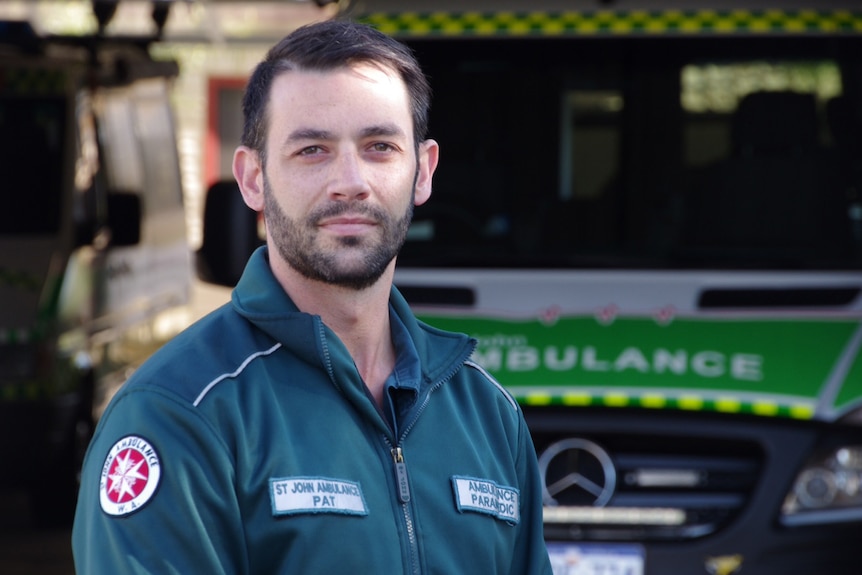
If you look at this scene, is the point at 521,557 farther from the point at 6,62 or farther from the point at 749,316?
the point at 6,62

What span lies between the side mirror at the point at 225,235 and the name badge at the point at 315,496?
2893 millimetres

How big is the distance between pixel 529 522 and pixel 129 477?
62 cm

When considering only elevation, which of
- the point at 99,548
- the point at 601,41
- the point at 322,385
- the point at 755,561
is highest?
the point at 601,41

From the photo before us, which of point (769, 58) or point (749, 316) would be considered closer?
point (749, 316)

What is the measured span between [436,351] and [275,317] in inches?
11.0

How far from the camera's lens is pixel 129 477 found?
1.75 meters

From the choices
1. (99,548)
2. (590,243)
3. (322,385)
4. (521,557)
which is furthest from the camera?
(590,243)

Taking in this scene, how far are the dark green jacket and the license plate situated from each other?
2074mm

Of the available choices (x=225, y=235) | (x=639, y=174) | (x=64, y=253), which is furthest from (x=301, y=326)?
(x=64, y=253)

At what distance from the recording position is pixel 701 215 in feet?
16.4

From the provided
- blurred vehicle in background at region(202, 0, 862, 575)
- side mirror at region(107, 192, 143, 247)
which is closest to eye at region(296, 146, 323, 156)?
→ blurred vehicle in background at region(202, 0, 862, 575)

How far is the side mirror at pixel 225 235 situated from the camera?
470 centimetres

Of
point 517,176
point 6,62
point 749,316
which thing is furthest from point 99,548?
point 6,62

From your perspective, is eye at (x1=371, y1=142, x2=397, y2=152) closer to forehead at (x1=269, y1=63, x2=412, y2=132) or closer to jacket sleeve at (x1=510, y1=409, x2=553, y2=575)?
forehead at (x1=269, y1=63, x2=412, y2=132)
